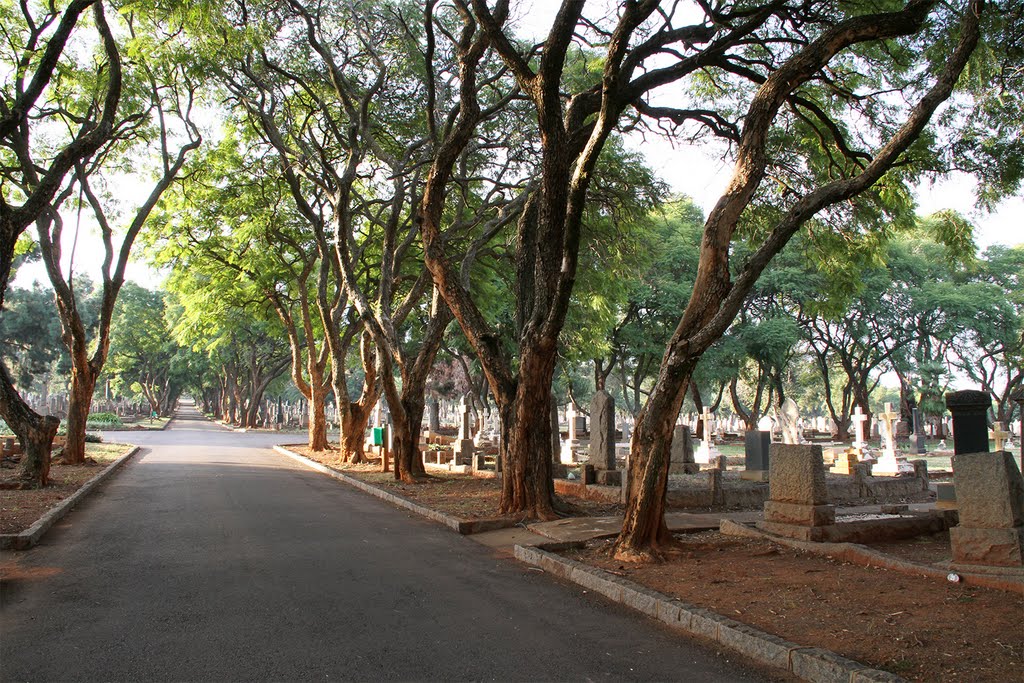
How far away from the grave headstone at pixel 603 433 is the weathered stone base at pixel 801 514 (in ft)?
18.0

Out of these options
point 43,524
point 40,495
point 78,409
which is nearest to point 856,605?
point 43,524

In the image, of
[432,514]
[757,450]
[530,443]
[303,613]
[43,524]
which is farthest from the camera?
[757,450]

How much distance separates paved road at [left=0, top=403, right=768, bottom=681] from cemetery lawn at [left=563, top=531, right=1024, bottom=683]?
74 cm

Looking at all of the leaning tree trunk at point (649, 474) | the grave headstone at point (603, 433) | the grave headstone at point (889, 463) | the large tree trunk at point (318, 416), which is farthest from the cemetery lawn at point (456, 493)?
the grave headstone at point (889, 463)

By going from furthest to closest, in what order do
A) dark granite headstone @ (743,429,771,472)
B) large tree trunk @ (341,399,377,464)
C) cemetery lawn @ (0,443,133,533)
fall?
large tree trunk @ (341,399,377,464), dark granite headstone @ (743,429,771,472), cemetery lawn @ (0,443,133,533)

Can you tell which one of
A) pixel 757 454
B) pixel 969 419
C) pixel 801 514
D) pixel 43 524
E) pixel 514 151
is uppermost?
pixel 514 151

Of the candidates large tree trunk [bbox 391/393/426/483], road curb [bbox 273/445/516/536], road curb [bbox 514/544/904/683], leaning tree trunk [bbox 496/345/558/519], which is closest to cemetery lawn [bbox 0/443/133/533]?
road curb [bbox 273/445/516/536]

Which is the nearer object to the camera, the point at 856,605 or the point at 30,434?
the point at 856,605

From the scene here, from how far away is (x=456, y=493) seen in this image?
1396 cm

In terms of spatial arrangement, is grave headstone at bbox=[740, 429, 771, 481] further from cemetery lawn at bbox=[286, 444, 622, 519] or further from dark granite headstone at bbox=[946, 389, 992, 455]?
cemetery lawn at bbox=[286, 444, 622, 519]

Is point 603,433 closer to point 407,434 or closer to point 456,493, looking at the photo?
point 456,493

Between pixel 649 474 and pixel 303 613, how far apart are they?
380cm

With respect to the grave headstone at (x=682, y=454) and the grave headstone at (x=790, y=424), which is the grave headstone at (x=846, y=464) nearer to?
the grave headstone at (x=790, y=424)

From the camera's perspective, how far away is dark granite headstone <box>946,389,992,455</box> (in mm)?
11430
